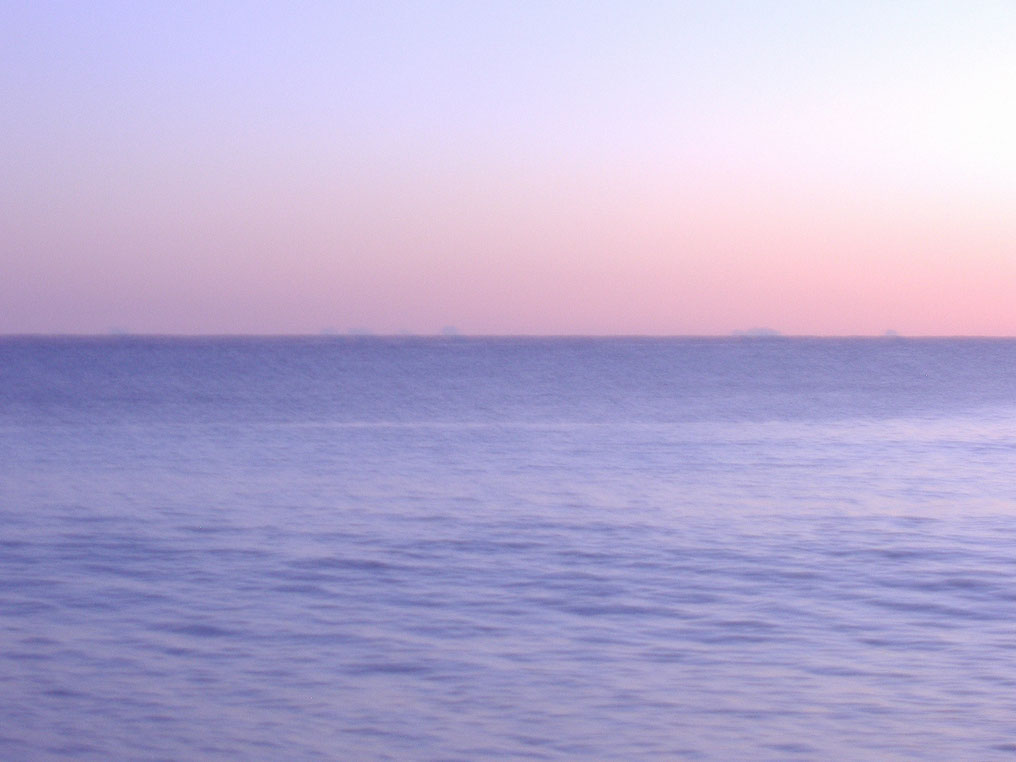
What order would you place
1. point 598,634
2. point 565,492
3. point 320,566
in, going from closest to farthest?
1. point 598,634
2. point 320,566
3. point 565,492

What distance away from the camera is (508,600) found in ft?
32.1

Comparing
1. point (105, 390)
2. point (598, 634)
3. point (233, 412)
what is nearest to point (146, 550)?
point (598, 634)

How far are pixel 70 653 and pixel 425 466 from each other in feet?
38.1

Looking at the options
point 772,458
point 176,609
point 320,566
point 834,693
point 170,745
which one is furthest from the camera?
point 772,458

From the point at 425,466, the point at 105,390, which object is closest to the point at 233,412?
the point at 105,390

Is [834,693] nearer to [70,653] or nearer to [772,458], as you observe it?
[70,653]

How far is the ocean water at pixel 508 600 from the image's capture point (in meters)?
6.76

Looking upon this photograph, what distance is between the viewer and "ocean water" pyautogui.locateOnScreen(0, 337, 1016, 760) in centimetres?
676

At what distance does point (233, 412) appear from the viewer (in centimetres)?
3475

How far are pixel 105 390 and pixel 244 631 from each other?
39.2 metres

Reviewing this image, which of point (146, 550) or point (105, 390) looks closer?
point (146, 550)

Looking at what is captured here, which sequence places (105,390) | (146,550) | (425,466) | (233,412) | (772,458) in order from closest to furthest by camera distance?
(146,550) < (425,466) < (772,458) < (233,412) < (105,390)

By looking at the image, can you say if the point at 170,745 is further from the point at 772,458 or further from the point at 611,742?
the point at 772,458

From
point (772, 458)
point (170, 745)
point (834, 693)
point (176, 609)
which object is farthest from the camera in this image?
point (772, 458)
